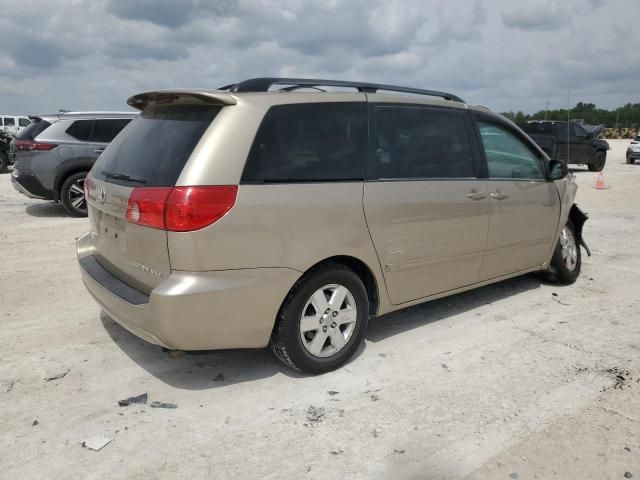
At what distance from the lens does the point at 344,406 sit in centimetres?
328

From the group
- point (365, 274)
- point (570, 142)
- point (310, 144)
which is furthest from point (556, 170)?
point (570, 142)

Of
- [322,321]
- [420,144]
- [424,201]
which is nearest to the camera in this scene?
[322,321]

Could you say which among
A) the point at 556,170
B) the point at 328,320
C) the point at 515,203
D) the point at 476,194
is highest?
the point at 556,170

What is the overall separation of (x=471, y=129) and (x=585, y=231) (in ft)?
17.0

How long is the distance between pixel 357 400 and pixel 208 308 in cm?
106

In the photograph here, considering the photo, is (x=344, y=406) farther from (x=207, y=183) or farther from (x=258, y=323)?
(x=207, y=183)

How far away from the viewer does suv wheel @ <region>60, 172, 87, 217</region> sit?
30.8ft

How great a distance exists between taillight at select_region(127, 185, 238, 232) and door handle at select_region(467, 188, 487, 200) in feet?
6.85

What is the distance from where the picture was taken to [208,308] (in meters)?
3.10

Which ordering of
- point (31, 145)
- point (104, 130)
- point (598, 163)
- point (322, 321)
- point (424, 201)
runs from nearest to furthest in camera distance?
1. point (322, 321)
2. point (424, 201)
3. point (31, 145)
4. point (104, 130)
5. point (598, 163)

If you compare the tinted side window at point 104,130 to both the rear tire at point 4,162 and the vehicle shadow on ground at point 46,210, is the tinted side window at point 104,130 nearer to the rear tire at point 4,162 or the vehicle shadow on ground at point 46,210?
the vehicle shadow on ground at point 46,210

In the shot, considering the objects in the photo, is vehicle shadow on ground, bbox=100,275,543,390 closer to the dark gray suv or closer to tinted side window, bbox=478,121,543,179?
tinted side window, bbox=478,121,543,179

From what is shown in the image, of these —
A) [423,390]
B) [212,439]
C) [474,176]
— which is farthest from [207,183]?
[474,176]

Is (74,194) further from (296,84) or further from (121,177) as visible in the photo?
(296,84)
